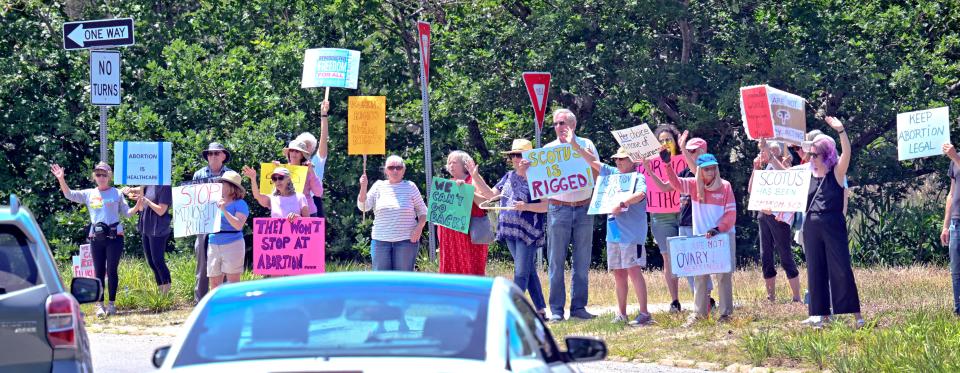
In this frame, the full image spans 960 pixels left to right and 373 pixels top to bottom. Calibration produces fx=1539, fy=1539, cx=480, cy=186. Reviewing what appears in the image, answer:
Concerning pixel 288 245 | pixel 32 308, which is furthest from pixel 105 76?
pixel 32 308

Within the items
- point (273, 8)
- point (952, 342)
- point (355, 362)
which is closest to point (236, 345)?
point (355, 362)

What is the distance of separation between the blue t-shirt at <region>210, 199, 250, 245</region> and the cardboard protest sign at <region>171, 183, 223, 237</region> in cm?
35

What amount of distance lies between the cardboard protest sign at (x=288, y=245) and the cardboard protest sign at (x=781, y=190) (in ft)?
13.8

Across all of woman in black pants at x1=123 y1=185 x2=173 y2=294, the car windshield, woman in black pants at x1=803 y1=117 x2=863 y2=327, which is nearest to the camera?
the car windshield

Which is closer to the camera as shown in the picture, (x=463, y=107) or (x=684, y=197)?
(x=684, y=197)

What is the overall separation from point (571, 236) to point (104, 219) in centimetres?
506

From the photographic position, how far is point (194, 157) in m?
22.8

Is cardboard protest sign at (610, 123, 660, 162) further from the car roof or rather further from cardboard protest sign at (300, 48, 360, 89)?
the car roof

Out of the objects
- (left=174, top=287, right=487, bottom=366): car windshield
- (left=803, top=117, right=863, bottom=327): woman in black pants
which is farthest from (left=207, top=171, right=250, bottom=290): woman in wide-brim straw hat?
(left=174, top=287, right=487, bottom=366): car windshield

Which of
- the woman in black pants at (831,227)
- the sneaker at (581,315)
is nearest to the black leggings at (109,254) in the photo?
the sneaker at (581,315)

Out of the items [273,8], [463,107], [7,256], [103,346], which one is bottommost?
[103,346]

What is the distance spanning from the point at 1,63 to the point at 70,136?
61.8 inches

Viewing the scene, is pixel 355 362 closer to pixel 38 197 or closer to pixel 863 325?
pixel 863 325

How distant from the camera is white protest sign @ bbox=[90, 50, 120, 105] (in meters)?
17.5
